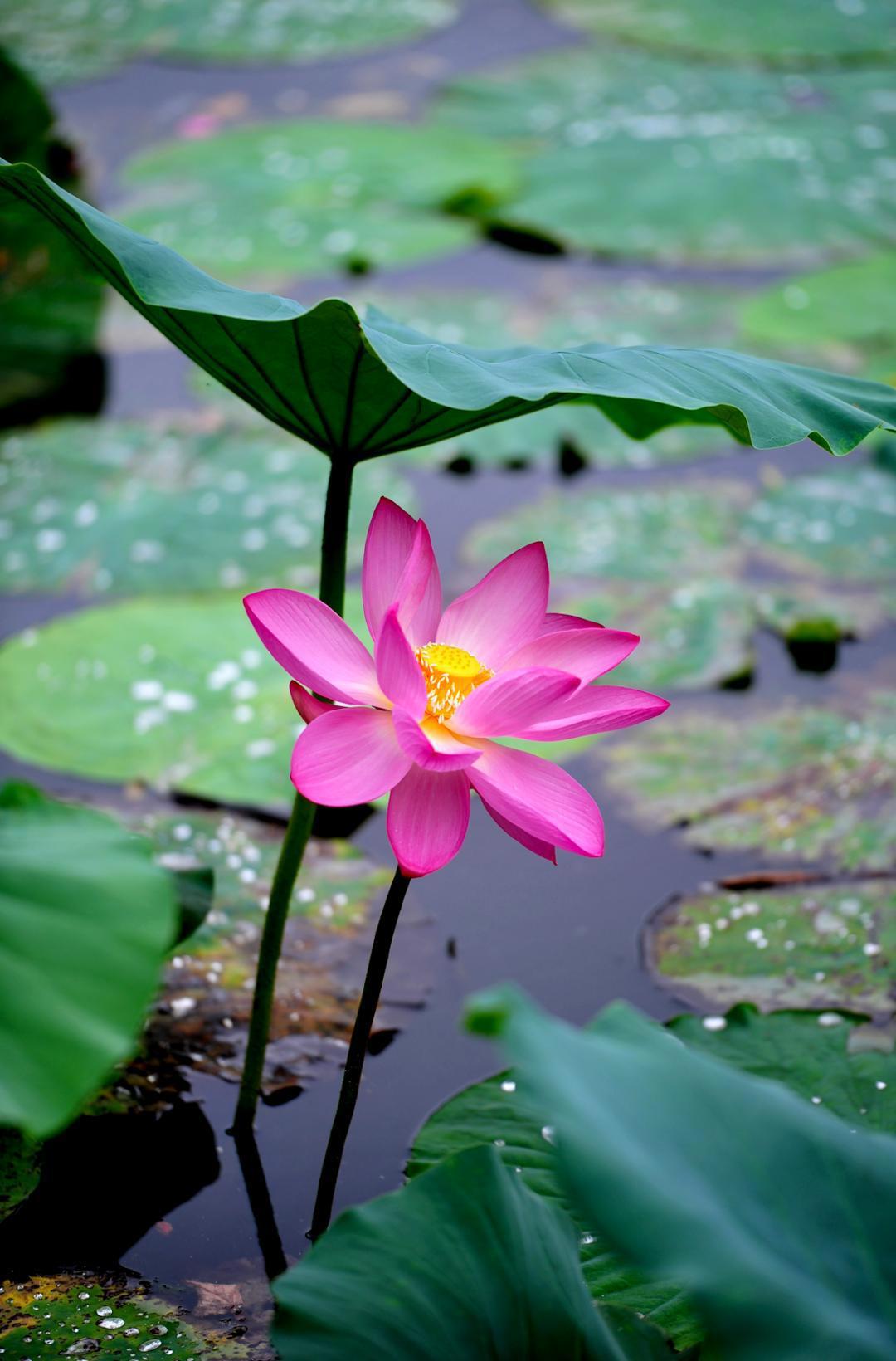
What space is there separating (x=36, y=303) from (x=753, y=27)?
2.79 m

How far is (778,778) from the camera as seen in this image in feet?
4.58

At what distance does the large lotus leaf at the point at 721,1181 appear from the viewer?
0.45m

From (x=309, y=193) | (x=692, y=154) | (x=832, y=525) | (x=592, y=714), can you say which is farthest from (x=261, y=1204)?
(x=692, y=154)

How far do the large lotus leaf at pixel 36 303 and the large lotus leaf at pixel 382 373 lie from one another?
153 cm

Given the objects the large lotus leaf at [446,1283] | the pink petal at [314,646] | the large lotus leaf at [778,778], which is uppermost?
the pink petal at [314,646]

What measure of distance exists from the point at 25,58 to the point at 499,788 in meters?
4.09

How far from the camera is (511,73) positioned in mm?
3812

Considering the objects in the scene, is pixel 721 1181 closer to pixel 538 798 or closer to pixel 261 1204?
pixel 538 798

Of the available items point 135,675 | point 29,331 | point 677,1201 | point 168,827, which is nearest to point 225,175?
point 29,331

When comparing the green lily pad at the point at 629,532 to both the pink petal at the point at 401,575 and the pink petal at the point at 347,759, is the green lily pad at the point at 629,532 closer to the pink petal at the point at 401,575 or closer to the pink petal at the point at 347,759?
the pink petal at the point at 401,575

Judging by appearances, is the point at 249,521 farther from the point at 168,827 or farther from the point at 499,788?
the point at 499,788

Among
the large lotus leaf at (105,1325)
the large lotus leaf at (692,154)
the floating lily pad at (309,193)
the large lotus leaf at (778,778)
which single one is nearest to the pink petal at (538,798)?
the large lotus leaf at (105,1325)

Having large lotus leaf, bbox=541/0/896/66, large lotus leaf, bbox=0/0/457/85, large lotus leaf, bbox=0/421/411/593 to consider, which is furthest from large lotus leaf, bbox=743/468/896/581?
large lotus leaf, bbox=0/0/457/85

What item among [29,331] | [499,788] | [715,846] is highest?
[499,788]
